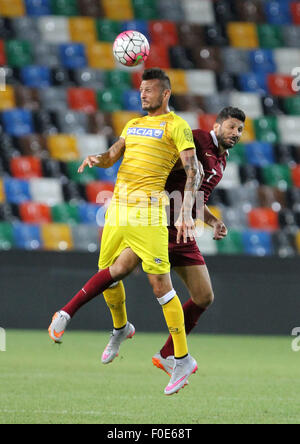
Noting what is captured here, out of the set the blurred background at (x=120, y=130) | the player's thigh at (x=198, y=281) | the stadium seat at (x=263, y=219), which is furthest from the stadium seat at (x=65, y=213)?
the player's thigh at (x=198, y=281)

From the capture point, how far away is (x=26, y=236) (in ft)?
39.1

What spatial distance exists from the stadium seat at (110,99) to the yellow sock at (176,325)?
7477mm

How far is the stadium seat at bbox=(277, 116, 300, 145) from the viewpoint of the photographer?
13.5m

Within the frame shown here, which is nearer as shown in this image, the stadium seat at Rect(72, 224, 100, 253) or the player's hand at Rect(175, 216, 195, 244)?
the player's hand at Rect(175, 216, 195, 244)

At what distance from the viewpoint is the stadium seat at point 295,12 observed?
14452 mm

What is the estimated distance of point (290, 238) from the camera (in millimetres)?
12383

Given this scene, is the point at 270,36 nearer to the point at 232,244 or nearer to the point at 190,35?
the point at 190,35

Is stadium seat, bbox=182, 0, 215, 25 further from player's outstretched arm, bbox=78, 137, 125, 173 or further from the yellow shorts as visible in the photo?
the yellow shorts

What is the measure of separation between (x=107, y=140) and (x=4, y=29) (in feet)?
7.49

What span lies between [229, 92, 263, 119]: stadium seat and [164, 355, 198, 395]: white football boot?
7.97 metres

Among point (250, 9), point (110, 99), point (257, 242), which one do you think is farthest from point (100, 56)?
point (257, 242)

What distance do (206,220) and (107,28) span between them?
792cm

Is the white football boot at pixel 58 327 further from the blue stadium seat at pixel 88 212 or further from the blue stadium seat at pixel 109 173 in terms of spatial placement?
the blue stadium seat at pixel 109 173

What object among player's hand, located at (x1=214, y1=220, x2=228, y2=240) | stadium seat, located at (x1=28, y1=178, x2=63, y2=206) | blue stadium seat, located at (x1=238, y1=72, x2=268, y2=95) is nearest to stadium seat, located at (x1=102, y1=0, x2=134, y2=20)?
blue stadium seat, located at (x1=238, y1=72, x2=268, y2=95)
